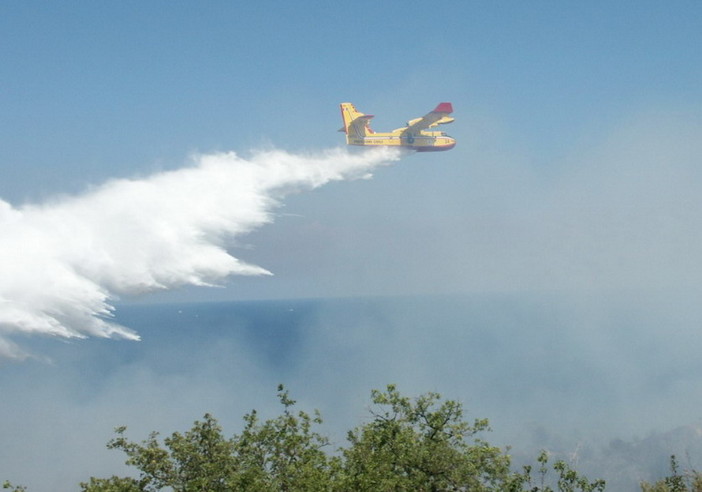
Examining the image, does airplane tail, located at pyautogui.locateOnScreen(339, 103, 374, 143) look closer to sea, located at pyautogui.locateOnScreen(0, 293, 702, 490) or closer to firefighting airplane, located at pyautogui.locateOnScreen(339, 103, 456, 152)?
firefighting airplane, located at pyautogui.locateOnScreen(339, 103, 456, 152)

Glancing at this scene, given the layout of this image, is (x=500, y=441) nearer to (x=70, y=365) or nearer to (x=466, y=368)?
(x=466, y=368)

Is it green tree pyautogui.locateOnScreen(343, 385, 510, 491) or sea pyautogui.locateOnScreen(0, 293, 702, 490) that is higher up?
sea pyautogui.locateOnScreen(0, 293, 702, 490)

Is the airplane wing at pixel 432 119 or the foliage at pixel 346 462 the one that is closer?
the foliage at pixel 346 462

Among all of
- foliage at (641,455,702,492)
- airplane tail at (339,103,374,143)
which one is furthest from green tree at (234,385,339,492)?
airplane tail at (339,103,374,143)

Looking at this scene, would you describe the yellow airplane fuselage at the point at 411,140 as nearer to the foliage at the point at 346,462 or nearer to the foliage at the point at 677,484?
the foliage at the point at 346,462

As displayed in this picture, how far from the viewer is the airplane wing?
63.0 metres

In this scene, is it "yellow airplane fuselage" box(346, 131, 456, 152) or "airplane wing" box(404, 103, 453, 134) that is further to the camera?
"yellow airplane fuselage" box(346, 131, 456, 152)

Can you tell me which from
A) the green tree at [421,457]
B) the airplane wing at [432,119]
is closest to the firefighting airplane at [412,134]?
the airplane wing at [432,119]

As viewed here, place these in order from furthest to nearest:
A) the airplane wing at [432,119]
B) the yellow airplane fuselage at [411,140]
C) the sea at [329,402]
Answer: the sea at [329,402] < the yellow airplane fuselage at [411,140] < the airplane wing at [432,119]

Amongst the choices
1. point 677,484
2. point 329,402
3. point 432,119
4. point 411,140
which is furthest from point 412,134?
point 329,402

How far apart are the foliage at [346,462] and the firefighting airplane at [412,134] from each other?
4557 cm

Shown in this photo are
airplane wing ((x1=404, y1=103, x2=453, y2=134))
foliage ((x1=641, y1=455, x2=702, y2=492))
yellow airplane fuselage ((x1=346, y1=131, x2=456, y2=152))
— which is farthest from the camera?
yellow airplane fuselage ((x1=346, y1=131, x2=456, y2=152))

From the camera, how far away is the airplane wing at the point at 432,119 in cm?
6303

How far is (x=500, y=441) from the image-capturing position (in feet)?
461
